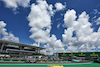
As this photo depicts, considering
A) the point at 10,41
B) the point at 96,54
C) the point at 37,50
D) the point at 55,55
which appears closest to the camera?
the point at 96,54

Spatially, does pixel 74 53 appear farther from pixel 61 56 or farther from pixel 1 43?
pixel 1 43

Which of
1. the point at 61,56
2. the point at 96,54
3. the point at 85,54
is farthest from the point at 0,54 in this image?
the point at 96,54

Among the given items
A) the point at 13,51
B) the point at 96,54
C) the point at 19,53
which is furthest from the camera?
the point at 19,53

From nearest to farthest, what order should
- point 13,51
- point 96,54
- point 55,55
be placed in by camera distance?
point 96,54 → point 13,51 → point 55,55

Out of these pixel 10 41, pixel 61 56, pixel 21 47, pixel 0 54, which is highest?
pixel 10 41

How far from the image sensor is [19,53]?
78.7 meters

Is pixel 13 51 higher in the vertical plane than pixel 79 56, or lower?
higher

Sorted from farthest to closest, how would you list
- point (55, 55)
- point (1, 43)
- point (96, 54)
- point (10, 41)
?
point (55, 55) → point (1, 43) → point (10, 41) → point (96, 54)

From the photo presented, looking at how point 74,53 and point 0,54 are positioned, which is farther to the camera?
point 74,53

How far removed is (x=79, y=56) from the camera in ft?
228

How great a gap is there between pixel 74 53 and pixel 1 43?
6381 centimetres

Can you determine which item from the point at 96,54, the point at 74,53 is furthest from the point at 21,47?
the point at 96,54

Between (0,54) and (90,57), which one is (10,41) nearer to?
(0,54)

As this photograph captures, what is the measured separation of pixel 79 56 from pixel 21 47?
55.7 metres
